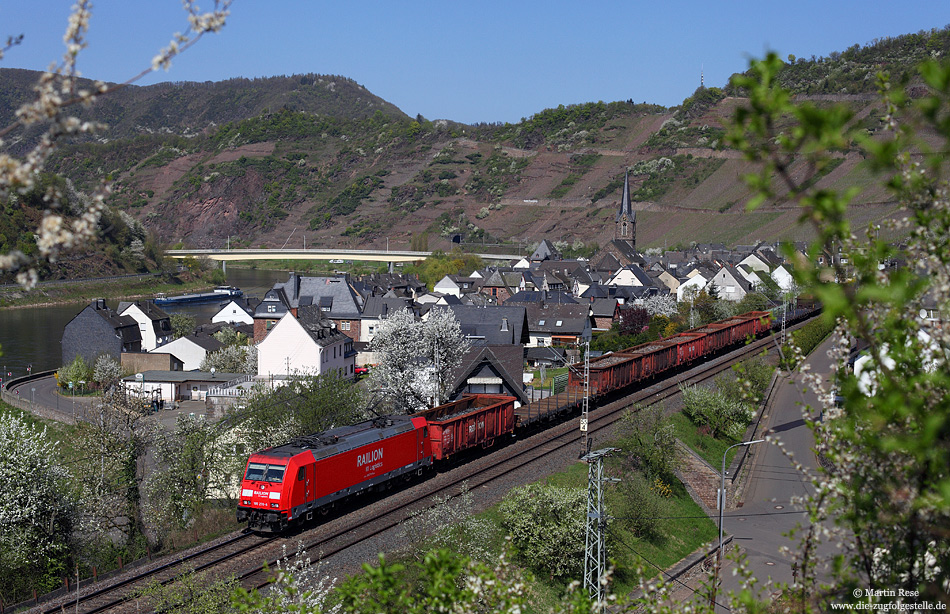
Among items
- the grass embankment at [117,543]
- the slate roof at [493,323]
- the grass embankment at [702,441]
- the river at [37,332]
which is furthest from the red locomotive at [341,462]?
the river at [37,332]

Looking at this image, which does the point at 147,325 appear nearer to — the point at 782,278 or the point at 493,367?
the point at 493,367

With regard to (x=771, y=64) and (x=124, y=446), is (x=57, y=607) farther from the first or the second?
(x=771, y=64)

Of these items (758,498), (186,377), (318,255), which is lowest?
(758,498)

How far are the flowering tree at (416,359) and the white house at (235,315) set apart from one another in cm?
3373

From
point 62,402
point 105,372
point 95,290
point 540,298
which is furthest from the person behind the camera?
point 95,290

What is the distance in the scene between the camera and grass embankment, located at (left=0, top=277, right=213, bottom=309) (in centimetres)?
10269

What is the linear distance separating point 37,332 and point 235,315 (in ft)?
75.2

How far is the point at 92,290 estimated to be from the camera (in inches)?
4471

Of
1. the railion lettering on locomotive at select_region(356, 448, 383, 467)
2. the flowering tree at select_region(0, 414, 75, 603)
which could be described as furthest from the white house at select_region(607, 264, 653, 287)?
the flowering tree at select_region(0, 414, 75, 603)

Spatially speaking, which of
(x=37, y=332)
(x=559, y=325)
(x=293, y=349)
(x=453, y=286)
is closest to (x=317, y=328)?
(x=293, y=349)

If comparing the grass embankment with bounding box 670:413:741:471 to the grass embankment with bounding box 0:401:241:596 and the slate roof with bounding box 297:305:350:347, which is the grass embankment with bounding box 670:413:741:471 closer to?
the grass embankment with bounding box 0:401:241:596

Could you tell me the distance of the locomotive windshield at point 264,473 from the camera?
22.8 metres

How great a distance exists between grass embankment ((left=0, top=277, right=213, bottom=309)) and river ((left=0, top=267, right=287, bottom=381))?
A: 2041mm

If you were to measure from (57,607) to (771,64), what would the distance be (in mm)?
20030
